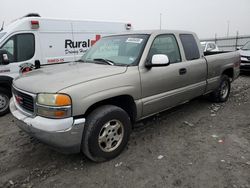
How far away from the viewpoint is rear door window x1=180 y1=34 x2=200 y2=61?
4.48 metres

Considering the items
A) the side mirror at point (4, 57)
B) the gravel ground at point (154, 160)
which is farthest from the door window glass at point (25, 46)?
the gravel ground at point (154, 160)

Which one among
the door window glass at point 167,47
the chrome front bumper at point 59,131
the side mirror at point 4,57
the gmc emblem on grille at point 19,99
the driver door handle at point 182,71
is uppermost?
the door window glass at point 167,47

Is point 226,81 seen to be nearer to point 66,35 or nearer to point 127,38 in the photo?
point 127,38

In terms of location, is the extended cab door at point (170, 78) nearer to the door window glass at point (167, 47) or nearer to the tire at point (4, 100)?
the door window glass at point (167, 47)

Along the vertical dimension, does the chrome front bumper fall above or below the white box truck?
below

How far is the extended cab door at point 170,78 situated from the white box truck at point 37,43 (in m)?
2.82

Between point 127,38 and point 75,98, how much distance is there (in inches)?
68.6

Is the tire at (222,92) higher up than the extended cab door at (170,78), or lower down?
lower down

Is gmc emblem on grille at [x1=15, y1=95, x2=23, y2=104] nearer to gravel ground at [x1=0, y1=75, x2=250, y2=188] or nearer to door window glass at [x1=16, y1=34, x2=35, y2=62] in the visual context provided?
gravel ground at [x1=0, y1=75, x2=250, y2=188]

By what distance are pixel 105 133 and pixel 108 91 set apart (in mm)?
583

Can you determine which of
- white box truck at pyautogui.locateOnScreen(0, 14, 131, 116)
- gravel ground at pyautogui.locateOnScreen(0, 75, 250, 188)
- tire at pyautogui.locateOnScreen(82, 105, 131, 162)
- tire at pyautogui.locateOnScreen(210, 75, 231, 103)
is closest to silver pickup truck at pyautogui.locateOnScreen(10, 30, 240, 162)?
tire at pyautogui.locateOnScreen(82, 105, 131, 162)

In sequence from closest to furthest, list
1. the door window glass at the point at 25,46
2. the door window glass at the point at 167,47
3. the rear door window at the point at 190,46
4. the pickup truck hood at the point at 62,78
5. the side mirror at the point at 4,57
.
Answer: the pickup truck hood at the point at 62,78 < the door window glass at the point at 167,47 < the rear door window at the point at 190,46 < the side mirror at the point at 4,57 < the door window glass at the point at 25,46

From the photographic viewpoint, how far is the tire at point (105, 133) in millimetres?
2912

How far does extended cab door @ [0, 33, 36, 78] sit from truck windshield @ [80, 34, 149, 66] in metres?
2.38
